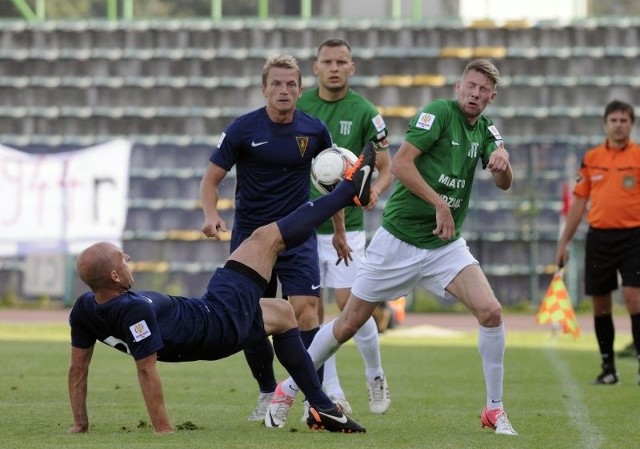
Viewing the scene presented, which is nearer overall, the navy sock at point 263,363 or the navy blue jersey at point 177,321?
the navy blue jersey at point 177,321

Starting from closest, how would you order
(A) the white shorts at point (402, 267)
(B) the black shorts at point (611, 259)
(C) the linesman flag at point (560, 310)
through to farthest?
(A) the white shorts at point (402, 267)
(B) the black shorts at point (611, 259)
(C) the linesman flag at point (560, 310)

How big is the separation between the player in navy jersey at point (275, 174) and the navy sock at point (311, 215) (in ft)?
3.35

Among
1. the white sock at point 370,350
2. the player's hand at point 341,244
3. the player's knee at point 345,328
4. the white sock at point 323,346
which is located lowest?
the white sock at point 370,350

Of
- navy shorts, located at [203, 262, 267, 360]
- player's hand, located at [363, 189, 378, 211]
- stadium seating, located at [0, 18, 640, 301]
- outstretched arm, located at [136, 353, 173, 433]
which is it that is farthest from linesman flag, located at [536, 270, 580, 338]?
outstretched arm, located at [136, 353, 173, 433]

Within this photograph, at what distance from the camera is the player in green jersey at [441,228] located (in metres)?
8.24

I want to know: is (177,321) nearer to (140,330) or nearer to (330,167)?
(140,330)

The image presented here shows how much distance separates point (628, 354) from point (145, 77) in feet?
42.7

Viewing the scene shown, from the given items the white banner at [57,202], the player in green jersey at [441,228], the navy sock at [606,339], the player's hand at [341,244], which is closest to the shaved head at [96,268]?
the player in green jersey at [441,228]

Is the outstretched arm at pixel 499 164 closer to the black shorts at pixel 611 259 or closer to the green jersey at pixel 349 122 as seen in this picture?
the green jersey at pixel 349 122

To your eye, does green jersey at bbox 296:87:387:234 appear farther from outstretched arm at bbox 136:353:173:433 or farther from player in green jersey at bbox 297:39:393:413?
outstretched arm at bbox 136:353:173:433

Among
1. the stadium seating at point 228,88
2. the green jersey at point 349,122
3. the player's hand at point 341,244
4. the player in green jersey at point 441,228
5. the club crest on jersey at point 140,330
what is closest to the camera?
the club crest on jersey at point 140,330

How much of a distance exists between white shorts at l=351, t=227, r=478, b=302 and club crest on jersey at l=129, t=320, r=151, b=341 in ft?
5.70

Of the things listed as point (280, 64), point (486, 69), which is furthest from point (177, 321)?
point (486, 69)

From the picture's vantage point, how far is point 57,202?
2411 centimetres
